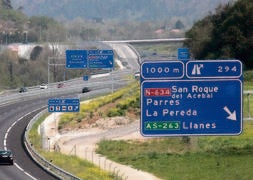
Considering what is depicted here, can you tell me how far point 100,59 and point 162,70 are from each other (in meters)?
65.7

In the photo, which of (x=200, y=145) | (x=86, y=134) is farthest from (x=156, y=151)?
(x=86, y=134)

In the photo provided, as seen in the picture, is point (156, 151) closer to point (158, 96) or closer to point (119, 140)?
point (119, 140)

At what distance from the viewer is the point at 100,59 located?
97562 mm

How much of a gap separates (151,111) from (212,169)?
2357 centimetres

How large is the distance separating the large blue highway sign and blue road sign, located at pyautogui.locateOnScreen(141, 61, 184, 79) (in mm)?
48

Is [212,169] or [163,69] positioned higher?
[163,69]

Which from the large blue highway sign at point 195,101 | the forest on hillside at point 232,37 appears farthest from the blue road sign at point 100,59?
the large blue highway sign at point 195,101

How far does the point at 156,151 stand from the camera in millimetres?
66062

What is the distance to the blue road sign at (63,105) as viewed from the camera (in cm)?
7650

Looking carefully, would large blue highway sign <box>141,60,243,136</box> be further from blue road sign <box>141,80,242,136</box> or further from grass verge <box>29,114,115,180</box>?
grass verge <box>29,114,115,180</box>

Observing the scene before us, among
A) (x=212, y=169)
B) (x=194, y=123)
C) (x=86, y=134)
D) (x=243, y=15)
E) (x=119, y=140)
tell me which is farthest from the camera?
(x=243, y=15)

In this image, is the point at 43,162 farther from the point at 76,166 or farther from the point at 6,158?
the point at 6,158

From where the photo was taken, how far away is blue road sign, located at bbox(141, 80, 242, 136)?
30938 mm

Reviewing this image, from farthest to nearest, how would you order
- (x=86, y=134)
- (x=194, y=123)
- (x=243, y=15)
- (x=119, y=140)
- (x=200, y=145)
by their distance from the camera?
1. (x=243, y=15)
2. (x=86, y=134)
3. (x=119, y=140)
4. (x=200, y=145)
5. (x=194, y=123)
